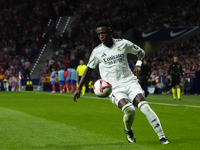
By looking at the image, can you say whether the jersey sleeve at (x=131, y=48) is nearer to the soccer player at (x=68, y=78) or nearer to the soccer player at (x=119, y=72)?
the soccer player at (x=119, y=72)

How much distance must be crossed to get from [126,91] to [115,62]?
553 millimetres

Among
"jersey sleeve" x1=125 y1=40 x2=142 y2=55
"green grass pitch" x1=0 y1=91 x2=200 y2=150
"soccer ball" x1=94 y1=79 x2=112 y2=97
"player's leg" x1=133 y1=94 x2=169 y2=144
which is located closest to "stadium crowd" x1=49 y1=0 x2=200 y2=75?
"green grass pitch" x1=0 y1=91 x2=200 y2=150

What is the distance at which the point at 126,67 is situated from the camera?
722 centimetres

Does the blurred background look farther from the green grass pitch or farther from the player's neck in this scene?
the player's neck

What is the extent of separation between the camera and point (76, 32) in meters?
43.8

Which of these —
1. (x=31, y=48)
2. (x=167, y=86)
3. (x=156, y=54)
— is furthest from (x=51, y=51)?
(x=167, y=86)

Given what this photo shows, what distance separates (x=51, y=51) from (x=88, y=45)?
4.40 meters

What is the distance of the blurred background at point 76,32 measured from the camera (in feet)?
124

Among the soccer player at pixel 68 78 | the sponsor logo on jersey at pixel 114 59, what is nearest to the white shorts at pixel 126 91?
the sponsor logo on jersey at pixel 114 59

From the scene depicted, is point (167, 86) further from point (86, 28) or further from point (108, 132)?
point (108, 132)

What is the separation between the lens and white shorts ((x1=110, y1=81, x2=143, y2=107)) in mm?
7016

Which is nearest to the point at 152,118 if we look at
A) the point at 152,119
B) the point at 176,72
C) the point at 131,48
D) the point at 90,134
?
the point at 152,119

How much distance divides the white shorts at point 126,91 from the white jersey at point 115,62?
0.25 ft

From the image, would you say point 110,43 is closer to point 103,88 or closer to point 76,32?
point 103,88
